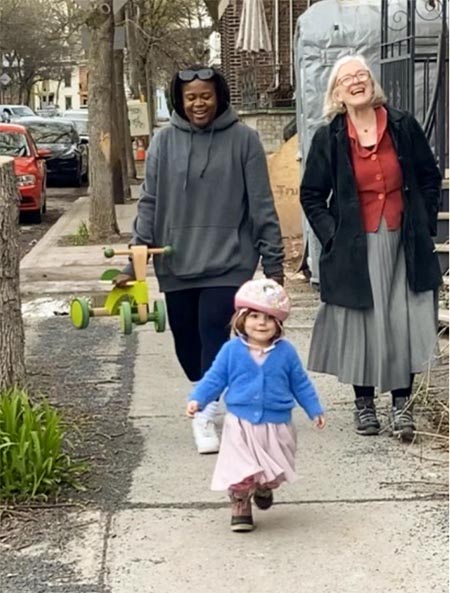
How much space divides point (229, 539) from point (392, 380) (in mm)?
1437

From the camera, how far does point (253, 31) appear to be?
19.4 m

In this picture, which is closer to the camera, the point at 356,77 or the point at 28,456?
the point at 28,456

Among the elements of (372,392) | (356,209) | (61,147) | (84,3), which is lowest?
(372,392)

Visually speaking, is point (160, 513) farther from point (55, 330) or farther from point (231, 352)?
point (55, 330)

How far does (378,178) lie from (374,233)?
0.24 meters

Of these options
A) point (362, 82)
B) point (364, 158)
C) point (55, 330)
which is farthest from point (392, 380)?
point (55, 330)

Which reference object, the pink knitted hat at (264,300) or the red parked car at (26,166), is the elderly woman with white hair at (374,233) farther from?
the red parked car at (26,166)

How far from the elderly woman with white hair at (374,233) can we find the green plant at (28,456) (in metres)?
1.43

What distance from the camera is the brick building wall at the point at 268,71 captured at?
2219 centimetres

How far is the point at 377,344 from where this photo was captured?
205 inches

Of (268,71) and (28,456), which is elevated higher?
(268,71)

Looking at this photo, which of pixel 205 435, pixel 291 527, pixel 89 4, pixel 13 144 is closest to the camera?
pixel 291 527

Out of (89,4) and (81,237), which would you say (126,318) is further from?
(89,4)

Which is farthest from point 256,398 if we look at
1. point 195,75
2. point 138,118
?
point 138,118
